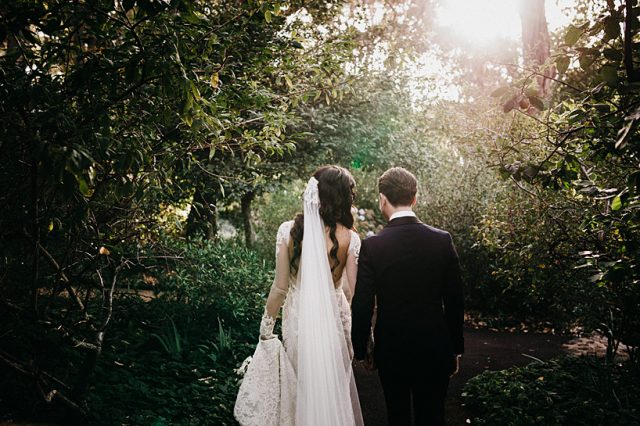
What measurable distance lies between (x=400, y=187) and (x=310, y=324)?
1337 mm

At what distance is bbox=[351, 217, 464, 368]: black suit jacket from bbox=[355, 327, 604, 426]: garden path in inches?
82.8

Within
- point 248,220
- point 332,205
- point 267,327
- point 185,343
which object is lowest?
point 185,343

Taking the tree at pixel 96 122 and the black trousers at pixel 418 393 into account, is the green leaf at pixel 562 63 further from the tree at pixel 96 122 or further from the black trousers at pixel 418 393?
the black trousers at pixel 418 393

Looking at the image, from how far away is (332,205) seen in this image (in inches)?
154

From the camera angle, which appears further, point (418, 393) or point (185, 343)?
point (185, 343)

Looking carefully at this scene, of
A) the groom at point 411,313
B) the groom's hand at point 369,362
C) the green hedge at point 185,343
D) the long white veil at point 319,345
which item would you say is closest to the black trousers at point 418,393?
the groom at point 411,313

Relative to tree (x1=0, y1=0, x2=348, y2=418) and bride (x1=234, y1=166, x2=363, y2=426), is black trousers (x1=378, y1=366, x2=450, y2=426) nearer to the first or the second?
bride (x1=234, y1=166, x2=363, y2=426)

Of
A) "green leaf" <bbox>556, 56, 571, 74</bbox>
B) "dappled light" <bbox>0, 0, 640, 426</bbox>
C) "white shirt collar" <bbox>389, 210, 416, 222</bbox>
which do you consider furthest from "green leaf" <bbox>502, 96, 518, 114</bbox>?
"white shirt collar" <bbox>389, 210, 416, 222</bbox>

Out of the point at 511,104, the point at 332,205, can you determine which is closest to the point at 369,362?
the point at 332,205

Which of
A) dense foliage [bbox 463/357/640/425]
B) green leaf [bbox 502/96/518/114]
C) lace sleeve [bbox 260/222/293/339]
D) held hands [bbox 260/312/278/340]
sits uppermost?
green leaf [bbox 502/96/518/114]

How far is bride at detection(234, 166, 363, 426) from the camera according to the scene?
12.2 ft

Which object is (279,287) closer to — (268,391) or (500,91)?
(268,391)

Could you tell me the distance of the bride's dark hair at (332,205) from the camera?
12.8 feet

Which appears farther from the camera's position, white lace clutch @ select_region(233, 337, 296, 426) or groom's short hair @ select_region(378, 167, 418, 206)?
white lace clutch @ select_region(233, 337, 296, 426)
